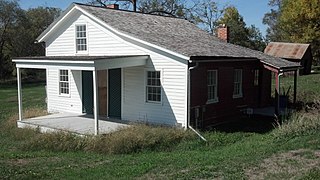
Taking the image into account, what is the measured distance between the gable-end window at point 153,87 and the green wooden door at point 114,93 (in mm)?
1629

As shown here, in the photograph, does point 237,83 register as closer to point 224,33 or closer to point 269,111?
point 269,111

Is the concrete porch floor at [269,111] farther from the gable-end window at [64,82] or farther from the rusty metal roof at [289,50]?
the rusty metal roof at [289,50]

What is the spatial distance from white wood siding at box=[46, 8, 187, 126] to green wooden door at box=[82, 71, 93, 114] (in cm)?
26

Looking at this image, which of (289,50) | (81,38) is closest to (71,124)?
(81,38)

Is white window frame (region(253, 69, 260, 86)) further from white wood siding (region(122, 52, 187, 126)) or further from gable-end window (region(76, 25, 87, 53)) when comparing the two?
gable-end window (region(76, 25, 87, 53))

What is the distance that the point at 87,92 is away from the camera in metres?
18.5

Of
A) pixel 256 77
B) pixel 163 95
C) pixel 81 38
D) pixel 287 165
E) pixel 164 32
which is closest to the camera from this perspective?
pixel 287 165

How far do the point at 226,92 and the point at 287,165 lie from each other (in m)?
9.03

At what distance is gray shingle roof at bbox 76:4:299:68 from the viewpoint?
52.2 feet

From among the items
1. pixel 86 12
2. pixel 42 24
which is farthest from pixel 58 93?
pixel 42 24

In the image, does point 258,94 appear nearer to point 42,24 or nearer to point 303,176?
point 303,176

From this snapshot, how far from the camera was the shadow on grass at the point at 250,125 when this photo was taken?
15.7 m

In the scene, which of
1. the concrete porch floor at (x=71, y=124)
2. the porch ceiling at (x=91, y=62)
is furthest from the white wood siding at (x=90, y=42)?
the concrete porch floor at (x=71, y=124)

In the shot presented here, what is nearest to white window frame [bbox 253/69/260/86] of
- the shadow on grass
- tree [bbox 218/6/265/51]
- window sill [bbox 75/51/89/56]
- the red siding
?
the red siding
